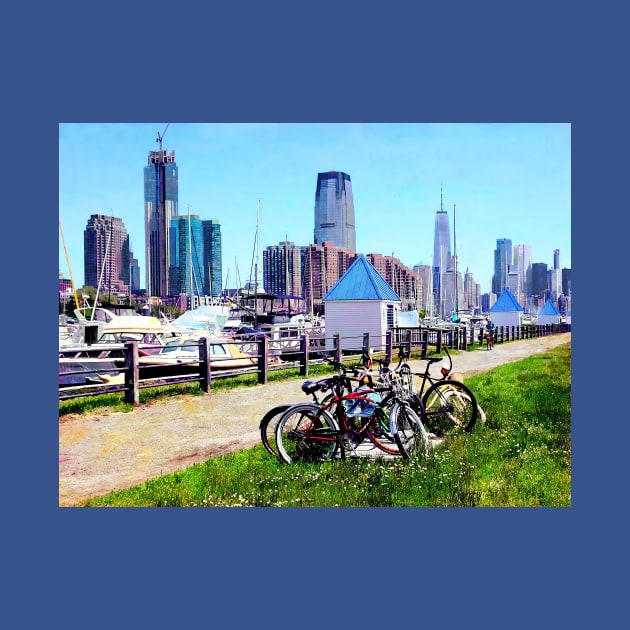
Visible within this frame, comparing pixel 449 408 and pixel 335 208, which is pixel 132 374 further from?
pixel 449 408

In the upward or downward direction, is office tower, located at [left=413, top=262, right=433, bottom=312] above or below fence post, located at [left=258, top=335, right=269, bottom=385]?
above

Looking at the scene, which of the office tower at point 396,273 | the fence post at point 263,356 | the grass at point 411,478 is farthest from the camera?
the fence post at point 263,356

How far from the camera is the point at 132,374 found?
208 inches

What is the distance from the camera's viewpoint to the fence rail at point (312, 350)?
5.29 m

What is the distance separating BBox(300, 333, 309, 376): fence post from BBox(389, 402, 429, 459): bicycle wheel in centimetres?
97

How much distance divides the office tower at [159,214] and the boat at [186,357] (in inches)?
18.6

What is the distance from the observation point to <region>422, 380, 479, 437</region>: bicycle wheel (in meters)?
5.10

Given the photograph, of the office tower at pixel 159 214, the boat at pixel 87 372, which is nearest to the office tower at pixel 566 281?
the office tower at pixel 159 214

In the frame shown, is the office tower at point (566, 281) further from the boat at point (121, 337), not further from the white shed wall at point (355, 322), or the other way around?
the boat at point (121, 337)

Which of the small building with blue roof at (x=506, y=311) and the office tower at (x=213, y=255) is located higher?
the office tower at (x=213, y=255)

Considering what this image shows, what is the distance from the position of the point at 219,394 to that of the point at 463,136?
2.83m

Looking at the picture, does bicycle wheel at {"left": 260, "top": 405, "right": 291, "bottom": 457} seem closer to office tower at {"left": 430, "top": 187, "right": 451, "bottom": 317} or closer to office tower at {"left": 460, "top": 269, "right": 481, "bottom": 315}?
A: office tower at {"left": 430, "top": 187, "right": 451, "bottom": 317}

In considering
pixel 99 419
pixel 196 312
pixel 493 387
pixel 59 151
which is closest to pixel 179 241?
pixel 196 312

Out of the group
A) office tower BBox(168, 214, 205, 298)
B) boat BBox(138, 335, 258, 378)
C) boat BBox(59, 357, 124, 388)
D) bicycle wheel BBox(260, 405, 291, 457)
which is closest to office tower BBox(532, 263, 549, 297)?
bicycle wheel BBox(260, 405, 291, 457)
